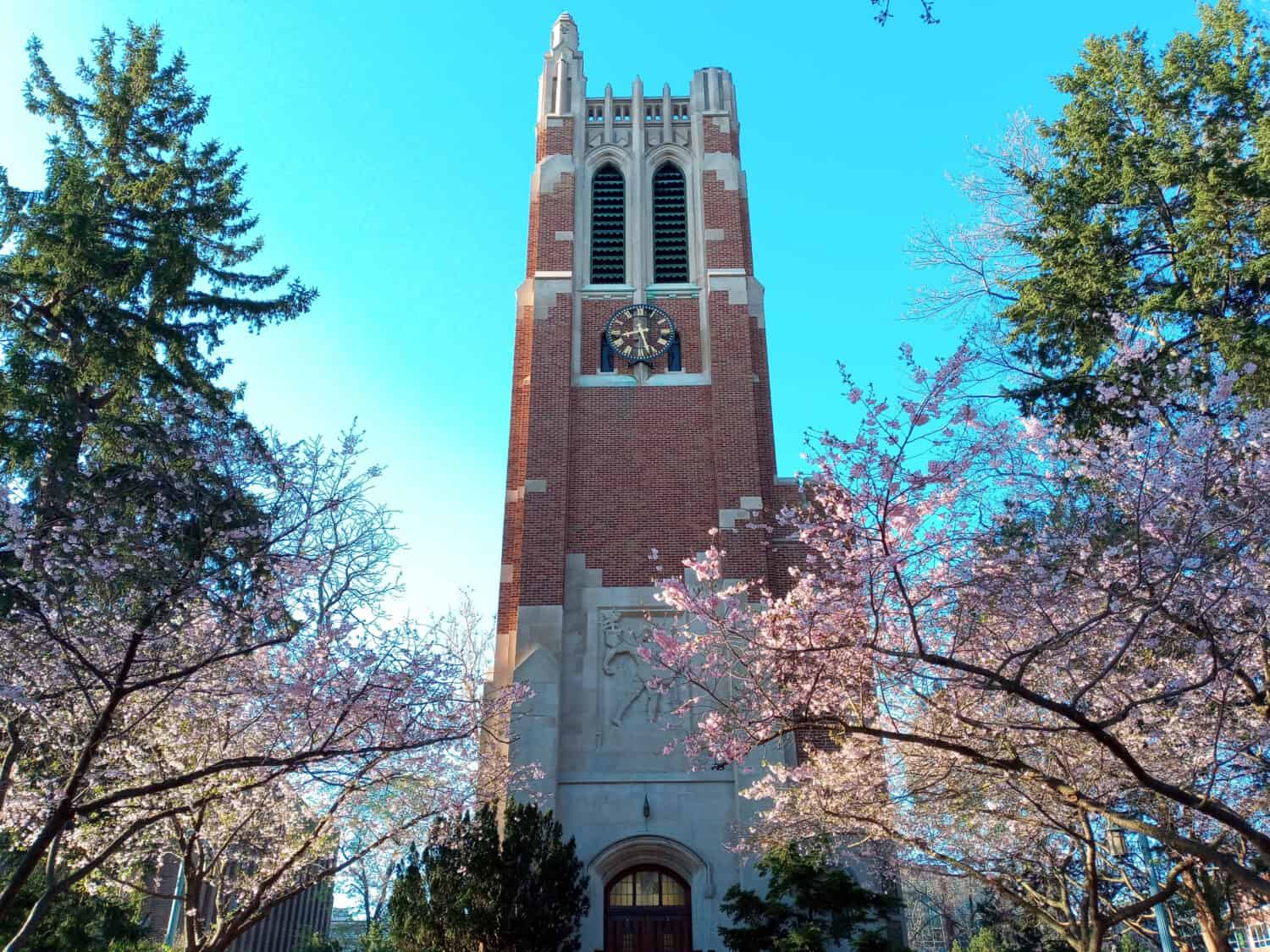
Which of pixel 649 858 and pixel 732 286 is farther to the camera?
pixel 732 286

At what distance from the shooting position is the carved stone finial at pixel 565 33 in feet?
95.5

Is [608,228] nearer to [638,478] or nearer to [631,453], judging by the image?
[631,453]

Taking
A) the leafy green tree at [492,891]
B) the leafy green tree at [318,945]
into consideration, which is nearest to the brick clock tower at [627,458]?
the leafy green tree at [492,891]

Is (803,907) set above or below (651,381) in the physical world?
below

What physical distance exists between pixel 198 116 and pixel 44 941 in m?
15.7

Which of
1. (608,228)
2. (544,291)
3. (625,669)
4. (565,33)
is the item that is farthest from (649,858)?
(565,33)

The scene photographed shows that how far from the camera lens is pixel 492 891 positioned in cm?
1470

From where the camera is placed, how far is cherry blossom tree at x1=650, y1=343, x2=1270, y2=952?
26.4ft

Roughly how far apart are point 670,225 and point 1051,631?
17709 mm

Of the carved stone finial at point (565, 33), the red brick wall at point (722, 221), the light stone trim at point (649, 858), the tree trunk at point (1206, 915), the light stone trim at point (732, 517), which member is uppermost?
the carved stone finial at point (565, 33)

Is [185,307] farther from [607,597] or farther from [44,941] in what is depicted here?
[44,941]

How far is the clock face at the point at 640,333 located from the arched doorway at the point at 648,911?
11.2 metres

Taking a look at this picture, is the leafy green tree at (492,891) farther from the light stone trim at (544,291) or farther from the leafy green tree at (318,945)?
the leafy green tree at (318,945)

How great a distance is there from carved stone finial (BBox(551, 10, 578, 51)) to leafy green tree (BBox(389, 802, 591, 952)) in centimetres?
2208
